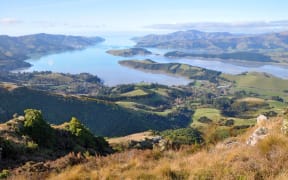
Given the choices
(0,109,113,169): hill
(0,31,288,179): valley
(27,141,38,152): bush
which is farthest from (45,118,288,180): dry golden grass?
(27,141,38,152): bush

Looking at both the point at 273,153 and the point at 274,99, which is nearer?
the point at 273,153

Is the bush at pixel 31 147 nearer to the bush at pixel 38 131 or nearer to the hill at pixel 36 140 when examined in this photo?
the hill at pixel 36 140

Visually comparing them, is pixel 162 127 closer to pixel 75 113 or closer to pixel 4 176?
pixel 75 113

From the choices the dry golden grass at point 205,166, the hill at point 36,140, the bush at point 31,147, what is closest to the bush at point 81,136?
the hill at point 36,140

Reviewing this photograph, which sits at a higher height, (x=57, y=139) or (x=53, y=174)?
(x=53, y=174)

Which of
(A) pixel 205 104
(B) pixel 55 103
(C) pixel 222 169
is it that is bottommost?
(A) pixel 205 104

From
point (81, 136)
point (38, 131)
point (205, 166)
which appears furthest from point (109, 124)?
point (205, 166)

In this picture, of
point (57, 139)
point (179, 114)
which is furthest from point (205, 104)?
point (57, 139)

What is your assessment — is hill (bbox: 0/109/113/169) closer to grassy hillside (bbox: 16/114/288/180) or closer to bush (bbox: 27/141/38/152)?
bush (bbox: 27/141/38/152)

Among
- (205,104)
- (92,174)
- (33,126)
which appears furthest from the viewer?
(205,104)
